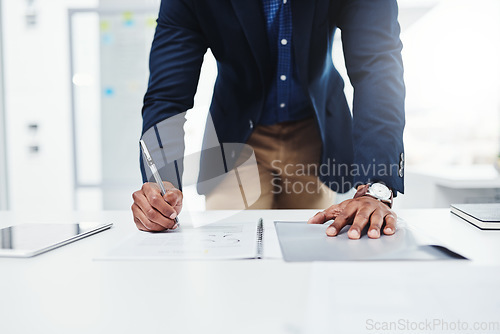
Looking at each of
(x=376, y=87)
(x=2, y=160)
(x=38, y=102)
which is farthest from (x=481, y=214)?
(x=2, y=160)

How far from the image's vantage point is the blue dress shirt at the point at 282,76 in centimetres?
125

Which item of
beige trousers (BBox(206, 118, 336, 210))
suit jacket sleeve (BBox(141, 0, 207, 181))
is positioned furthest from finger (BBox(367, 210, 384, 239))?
beige trousers (BBox(206, 118, 336, 210))

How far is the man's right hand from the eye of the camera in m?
0.74

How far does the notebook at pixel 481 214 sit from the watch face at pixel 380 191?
0.56 feet

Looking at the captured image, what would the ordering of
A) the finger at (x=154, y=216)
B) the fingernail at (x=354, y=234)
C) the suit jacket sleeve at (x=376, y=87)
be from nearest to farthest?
1. the fingernail at (x=354, y=234)
2. the finger at (x=154, y=216)
3. the suit jacket sleeve at (x=376, y=87)

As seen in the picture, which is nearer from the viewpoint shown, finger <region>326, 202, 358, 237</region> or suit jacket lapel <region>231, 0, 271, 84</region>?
finger <region>326, 202, 358, 237</region>

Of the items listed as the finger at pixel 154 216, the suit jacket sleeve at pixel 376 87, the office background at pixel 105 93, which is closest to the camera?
the finger at pixel 154 216

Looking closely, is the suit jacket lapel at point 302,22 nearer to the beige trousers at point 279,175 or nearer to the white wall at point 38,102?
the beige trousers at point 279,175

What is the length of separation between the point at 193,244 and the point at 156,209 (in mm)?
148

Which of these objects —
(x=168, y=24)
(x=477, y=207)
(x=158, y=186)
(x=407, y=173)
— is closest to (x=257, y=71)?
(x=168, y=24)

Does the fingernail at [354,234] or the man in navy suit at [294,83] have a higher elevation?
the man in navy suit at [294,83]

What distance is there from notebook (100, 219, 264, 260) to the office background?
2661 millimetres

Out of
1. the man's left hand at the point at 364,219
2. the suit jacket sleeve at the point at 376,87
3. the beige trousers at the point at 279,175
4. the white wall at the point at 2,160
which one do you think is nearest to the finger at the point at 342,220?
the man's left hand at the point at 364,219

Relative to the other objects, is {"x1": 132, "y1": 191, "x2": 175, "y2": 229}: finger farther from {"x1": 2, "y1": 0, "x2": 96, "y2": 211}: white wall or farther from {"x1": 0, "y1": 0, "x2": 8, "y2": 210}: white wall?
{"x1": 0, "y1": 0, "x2": 8, "y2": 210}: white wall
